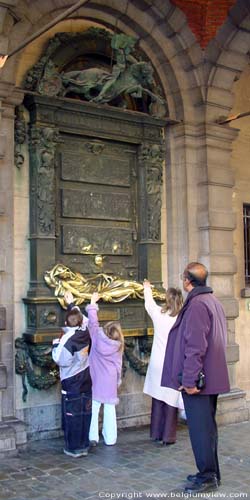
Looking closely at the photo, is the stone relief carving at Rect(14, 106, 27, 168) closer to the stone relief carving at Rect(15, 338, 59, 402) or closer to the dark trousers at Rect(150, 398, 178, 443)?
the stone relief carving at Rect(15, 338, 59, 402)

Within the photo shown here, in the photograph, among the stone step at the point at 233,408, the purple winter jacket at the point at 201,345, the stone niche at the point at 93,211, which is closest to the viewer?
the purple winter jacket at the point at 201,345

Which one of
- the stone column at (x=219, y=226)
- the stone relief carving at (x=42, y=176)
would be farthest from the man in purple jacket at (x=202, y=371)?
the stone column at (x=219, y=226)

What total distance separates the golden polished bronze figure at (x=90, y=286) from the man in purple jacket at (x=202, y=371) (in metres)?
2.59

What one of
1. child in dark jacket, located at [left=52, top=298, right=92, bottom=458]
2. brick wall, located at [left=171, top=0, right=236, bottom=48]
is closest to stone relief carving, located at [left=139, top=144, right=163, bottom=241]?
brick wall, located at [left=171, top=0, right=236, bottom=48]

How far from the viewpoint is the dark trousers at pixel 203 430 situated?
18.9ft

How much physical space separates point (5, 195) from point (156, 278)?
2817mm

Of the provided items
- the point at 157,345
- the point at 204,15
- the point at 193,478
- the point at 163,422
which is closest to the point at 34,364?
the point at 157,345

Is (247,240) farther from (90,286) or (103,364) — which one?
(103,364)

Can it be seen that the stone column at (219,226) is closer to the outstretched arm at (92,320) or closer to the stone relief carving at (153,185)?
the stone relief carving at (153,185)

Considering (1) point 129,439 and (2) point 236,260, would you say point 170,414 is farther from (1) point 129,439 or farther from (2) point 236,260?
(2) point 236,260

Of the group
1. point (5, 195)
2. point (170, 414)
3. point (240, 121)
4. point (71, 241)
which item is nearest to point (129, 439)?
point (170, 414)

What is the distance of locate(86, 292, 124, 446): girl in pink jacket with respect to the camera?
7.52 metres

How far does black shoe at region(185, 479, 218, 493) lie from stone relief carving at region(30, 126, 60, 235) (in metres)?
3.73

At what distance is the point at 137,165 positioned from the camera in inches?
369
